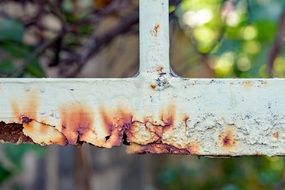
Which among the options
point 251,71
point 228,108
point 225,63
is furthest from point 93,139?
point 225,63

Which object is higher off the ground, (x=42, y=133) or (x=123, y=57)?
(x=123, y=57)

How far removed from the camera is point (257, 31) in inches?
90.0

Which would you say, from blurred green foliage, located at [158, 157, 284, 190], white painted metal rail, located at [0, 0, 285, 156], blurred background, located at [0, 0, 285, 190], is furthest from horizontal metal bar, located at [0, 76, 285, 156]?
blurred green foliage, located at [158, 157, 284, 190]

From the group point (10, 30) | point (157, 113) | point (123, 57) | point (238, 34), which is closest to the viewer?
point (157, 113)

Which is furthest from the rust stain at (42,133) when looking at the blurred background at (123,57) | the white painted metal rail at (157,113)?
the blurred background at (123,57)

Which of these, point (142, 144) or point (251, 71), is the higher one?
point (251, 71)

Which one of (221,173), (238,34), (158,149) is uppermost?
(238,34)

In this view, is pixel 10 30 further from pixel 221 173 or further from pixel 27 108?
pixel 221 173

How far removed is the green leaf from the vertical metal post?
0.70 m

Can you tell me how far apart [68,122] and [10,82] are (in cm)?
8

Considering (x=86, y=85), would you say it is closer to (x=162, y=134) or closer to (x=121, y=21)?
(x=162, y=134)

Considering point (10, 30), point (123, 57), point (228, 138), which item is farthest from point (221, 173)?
point (228, 138)

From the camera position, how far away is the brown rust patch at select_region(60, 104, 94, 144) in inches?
30.9

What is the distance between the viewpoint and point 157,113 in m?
0.78
